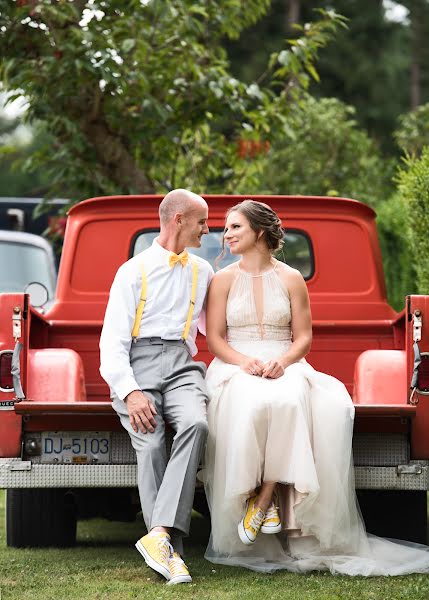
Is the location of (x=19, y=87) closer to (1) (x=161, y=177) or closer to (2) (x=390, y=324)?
(1) (x=161, y=177)

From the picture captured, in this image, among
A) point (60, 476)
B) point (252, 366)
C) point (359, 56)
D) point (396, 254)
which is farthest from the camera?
point (359, 56)

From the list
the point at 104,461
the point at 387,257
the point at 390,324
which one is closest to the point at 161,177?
the point at 387,257

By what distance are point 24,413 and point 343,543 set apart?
60.3 inches

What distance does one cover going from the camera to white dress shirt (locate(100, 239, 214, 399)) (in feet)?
17.7

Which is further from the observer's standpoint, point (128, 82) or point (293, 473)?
point (128, 82)

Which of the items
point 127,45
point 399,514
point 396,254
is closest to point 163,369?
point 399,514

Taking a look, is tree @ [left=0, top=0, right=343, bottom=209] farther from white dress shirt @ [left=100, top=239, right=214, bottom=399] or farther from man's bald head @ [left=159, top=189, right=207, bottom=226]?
white dress shirt @ [left=100, top=239, right=214, bottom=399]

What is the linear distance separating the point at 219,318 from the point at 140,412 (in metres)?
0.76

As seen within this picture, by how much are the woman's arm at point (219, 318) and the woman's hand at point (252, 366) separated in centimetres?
7

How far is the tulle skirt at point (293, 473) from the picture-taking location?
17.0 ft

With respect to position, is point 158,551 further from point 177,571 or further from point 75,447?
point 75,447

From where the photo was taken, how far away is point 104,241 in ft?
23.0

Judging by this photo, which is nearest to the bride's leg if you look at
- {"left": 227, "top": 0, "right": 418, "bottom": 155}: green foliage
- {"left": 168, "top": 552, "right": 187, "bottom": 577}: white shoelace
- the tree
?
{"left": 168, "top": 552, "right": 187, "bottom": 577}: white shoelace

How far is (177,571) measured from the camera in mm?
5016
